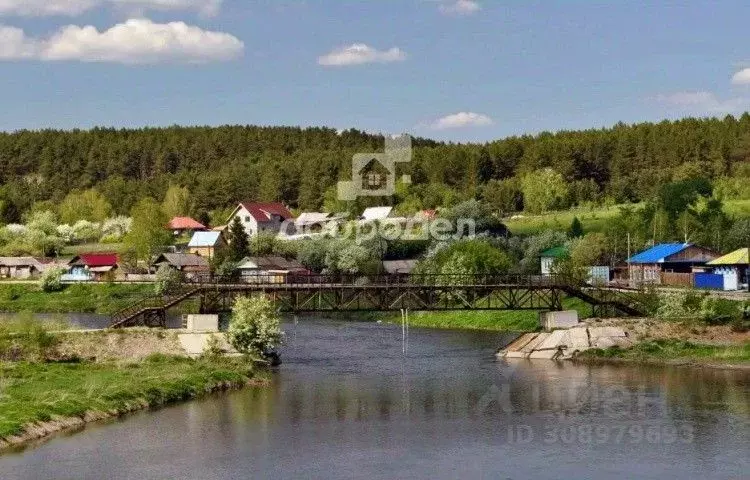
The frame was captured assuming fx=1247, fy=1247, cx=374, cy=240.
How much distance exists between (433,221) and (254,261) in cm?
2304

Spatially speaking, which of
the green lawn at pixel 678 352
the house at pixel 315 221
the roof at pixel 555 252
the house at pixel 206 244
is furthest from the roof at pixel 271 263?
the green lawn at pixel 678 352

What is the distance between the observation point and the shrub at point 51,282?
130 metres

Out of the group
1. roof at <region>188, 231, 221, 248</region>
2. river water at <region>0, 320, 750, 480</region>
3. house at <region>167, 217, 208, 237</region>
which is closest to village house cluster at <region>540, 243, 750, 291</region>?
river water at <region>0, 320, 750, 480</region>

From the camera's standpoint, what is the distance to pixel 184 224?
609 ft

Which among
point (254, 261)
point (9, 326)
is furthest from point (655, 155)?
point (9, 326)

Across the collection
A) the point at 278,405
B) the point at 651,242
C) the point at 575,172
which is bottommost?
the point at 278,405

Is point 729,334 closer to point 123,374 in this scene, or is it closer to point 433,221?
point 123,374

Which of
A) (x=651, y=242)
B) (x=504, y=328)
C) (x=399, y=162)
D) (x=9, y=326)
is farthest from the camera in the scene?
(x=399, y=162)

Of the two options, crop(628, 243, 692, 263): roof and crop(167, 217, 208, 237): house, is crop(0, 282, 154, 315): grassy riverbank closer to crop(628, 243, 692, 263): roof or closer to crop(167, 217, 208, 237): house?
crop(628, 243, 692, 263): roof

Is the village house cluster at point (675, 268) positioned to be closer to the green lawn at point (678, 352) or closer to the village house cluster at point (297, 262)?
the village house cluster at point (297, 262)

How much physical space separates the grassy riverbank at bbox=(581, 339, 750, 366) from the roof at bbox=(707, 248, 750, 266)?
2408 cm

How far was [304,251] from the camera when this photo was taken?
436 feet

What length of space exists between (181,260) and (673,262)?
196 ft

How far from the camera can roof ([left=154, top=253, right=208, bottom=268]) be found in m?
141
